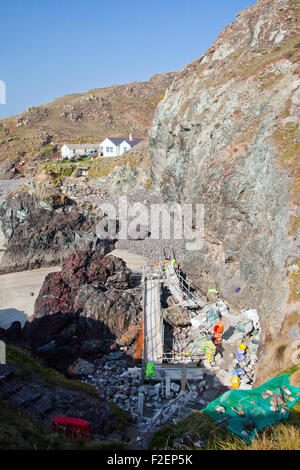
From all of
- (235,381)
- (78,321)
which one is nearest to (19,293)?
(78,321)

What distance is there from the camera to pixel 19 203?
34500mm

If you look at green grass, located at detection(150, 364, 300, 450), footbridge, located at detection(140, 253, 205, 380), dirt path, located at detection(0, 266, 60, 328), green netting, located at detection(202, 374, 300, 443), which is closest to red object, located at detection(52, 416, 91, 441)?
green grass, located at detection(150, 364, 300, 450)

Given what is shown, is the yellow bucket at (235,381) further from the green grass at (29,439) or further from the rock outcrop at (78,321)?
the green grass at (29,439)

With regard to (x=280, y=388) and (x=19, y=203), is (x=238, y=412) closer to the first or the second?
(x=280, y=388)

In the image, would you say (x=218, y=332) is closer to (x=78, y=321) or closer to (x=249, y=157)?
(x=78, y=321)

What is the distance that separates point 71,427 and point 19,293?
18.4 meters

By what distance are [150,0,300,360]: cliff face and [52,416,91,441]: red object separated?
900 centimetres

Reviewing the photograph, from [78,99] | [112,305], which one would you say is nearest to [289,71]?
[112,305]

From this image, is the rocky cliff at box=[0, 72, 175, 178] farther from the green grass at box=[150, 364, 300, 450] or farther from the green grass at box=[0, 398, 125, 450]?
the green grass at box=[150, 364, 300, 450]

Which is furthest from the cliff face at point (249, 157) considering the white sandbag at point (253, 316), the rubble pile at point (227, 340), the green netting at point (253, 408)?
the green netting at point (253, 408)

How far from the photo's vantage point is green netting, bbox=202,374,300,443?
773cm

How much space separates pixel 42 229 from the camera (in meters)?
32.9

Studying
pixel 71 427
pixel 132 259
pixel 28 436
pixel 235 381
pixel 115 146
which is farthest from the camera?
pixel 115 146
